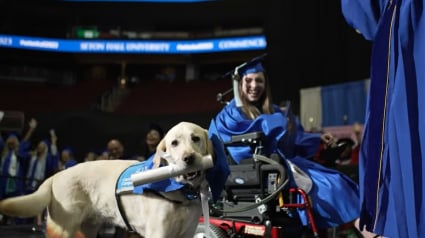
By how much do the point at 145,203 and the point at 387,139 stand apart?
4.33 feet

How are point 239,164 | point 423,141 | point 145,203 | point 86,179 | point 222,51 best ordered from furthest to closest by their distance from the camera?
point 222,51 → point 239,164 → point 86,179 → point 145,203 → point 423,141

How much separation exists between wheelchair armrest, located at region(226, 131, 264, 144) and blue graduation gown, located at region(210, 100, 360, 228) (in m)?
0.05

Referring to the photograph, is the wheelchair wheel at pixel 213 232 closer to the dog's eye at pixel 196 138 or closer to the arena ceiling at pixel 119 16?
the dog's eye at pixel 196 138

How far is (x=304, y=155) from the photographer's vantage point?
3578mm

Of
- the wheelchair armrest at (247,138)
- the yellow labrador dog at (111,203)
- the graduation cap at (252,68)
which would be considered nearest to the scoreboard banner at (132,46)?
the graduation cap at (252,68)

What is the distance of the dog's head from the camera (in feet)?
7.24

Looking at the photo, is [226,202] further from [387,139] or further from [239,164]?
[387,139]

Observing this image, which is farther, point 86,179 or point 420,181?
point 86,179

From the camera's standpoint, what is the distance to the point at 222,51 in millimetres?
21359

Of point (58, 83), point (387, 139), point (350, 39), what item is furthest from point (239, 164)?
point (58, 83)

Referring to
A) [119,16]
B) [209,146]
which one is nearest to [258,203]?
[209,146]

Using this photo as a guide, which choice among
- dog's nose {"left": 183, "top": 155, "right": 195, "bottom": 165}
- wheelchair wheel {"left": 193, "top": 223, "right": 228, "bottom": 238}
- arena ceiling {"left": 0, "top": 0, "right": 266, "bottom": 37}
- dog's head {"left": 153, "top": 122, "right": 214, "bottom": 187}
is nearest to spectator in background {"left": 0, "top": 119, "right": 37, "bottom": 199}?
wheelchair wheel {"left": 193, "top": 223, "right": 228, "bottom": 238}

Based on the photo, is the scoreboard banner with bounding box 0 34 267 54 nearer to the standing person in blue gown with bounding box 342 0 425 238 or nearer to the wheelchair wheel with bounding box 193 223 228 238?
the wheelchair wheel with bounding box 193 223 228 238

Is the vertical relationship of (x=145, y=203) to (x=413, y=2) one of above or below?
below
